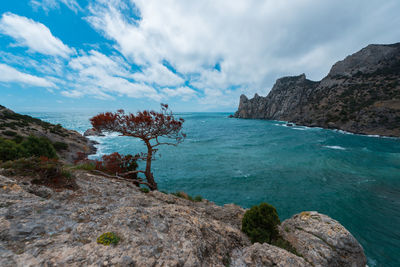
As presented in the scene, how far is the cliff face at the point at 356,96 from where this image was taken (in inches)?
2736

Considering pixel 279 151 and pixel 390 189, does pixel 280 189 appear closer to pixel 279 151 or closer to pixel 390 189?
pixel 390 189

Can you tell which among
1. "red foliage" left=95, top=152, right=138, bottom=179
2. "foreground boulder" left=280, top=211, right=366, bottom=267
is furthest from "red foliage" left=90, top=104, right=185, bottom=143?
"foreground boulder" left=280, top=211, right=366, bottom=267

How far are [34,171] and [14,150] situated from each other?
10737 millimetres

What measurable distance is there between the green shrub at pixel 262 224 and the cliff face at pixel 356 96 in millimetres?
94599

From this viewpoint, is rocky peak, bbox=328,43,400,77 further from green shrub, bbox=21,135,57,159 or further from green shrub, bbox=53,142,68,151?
green shrub, bbox=53,142,68,151

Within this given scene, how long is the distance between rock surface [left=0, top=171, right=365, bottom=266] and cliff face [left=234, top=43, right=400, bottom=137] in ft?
323

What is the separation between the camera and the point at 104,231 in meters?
4.86

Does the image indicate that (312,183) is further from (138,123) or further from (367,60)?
(367,60)

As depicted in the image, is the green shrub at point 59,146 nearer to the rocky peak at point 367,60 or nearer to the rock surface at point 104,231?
the rock surface at point 104,231

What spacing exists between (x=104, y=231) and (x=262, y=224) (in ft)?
26.7

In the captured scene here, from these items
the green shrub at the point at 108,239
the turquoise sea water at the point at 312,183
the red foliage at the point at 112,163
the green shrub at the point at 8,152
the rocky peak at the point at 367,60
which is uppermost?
the rocky peak at the point at 367,60

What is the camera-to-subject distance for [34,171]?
771cm

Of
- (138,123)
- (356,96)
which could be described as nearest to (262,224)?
(138,123)

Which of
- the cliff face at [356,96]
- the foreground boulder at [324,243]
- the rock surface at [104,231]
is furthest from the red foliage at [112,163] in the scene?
the cliff face at [356,96]
